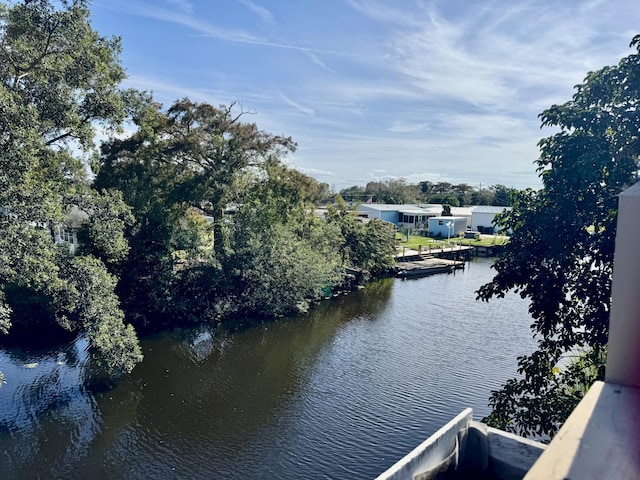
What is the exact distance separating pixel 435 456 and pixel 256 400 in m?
8.08

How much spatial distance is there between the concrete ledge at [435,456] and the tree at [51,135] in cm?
798

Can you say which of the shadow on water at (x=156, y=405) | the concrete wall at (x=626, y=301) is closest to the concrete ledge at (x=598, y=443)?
the concrete wall at (x=626, y=301)

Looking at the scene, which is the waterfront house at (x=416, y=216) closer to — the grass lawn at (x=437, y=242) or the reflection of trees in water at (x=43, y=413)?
the grass lawn at (x=437, y=242)

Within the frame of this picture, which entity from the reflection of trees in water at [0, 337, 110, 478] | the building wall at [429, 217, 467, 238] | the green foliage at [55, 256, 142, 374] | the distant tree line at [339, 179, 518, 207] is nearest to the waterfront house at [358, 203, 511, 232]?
the building wall at [429, 217, 467, 238]

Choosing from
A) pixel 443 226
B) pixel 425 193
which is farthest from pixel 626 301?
pixel 425 193

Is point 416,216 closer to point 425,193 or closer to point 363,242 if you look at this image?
point 363,242

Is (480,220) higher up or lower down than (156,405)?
higher up

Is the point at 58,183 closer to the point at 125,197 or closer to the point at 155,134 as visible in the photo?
the point at 125,197

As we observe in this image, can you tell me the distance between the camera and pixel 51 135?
969 cm

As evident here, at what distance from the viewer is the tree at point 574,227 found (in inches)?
186

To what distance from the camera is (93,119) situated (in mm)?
10164

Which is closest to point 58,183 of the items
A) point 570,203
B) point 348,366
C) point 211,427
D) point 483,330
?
point 211,427

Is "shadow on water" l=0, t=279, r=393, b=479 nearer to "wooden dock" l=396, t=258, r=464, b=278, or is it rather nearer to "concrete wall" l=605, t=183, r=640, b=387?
"concrete wall" l=605, t=183, r=640, b=387

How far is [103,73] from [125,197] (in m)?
6.18
